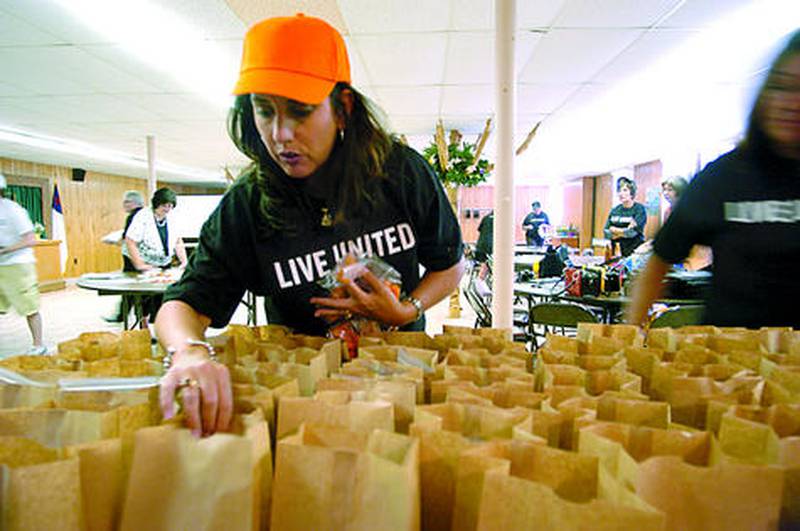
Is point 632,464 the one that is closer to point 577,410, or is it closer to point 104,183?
point 577,410

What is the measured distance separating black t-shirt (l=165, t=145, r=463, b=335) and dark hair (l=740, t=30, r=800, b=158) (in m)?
0.68

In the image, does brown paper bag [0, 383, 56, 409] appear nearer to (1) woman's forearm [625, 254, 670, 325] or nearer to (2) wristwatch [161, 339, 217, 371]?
(2) wristwatch [161, 339, 217, 371]

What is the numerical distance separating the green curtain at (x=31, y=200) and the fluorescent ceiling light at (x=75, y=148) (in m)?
2.01

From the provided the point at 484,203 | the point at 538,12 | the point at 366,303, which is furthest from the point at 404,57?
the point at 484,203

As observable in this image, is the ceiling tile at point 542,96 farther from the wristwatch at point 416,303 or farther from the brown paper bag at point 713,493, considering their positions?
the brown paper bag at point 713,493

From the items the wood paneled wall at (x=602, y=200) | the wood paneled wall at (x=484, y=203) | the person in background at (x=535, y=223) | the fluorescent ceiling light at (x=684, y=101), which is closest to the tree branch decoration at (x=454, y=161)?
the fluorescent ceiling light at (x=684, y=101)

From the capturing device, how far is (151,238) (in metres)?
4.18

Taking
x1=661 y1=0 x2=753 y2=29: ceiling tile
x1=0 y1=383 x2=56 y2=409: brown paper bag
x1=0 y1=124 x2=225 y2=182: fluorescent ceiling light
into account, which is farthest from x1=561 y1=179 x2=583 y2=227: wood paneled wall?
x1=0 y1=383 x2=56 y2=409: brown paper bag

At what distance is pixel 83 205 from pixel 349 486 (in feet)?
46.2

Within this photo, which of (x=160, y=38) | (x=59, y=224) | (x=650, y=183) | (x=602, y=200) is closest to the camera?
(x=160, y=38)

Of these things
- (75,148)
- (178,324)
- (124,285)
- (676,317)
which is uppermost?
(75,148)

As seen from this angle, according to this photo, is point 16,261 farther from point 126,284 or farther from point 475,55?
point 475,55

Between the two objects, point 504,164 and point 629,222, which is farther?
point 629,222

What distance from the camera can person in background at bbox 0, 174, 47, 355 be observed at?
3.74 meters
